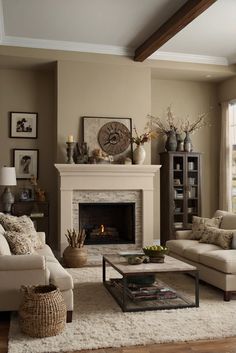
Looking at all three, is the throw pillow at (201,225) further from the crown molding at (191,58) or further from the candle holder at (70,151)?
the crown molding at (191,58)

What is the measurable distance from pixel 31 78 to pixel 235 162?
4.03 m

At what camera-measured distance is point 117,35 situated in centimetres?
640

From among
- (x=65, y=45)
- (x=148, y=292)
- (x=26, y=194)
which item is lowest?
(x=148, y=292)

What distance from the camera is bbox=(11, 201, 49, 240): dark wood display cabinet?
689cm

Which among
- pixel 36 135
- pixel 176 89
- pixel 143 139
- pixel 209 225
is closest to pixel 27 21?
pixel 36 135

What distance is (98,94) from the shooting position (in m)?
7.07

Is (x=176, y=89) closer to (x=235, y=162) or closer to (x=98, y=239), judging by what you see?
(x=235, y=162)

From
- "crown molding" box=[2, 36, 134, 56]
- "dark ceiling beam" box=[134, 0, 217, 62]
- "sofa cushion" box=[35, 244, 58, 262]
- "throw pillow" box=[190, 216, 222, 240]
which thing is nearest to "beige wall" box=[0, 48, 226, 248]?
"crown molding" box=[2, 36, 134, 56]

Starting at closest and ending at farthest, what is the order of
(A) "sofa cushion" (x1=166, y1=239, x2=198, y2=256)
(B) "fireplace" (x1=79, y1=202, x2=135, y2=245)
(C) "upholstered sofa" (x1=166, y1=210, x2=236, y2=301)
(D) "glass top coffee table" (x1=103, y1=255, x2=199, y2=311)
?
(D) "glass top coffee table" (x1=103, y1=255, x2=199, y2=311)
(C) "upholstered sofa" (x1=166, y1=210, x2=236, y2=301)
(A) "sofa cushion" (x1=166, y1=239, x2=198, y2=256)
(B) "fireplace" (x1=79, y1=202, x2=135, y2=245)

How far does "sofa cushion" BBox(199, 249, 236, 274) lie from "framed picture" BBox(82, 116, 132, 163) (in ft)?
9.15

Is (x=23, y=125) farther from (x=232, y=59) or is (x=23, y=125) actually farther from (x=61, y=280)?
(x=61, y=280)

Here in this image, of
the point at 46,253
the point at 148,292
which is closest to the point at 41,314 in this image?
the point at 148,292

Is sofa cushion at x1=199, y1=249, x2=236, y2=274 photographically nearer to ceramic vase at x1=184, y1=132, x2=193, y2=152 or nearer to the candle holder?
the candle holder

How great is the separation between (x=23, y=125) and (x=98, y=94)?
4.60 feet
